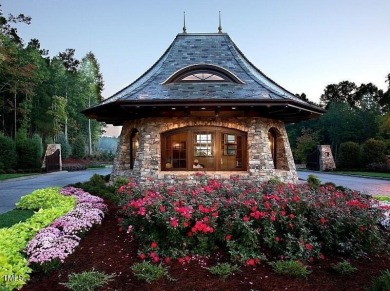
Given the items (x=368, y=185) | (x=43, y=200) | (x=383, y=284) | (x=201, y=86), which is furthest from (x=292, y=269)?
(x=368, y=185)

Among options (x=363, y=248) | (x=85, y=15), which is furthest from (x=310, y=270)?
(x=85, y=15)

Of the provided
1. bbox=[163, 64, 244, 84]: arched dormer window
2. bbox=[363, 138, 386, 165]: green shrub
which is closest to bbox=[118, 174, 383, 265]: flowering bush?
bbox=[163, 64, 244, 84]: arched dormer window

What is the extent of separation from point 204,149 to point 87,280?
7.46 meters

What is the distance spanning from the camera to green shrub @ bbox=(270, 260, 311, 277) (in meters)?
4.06

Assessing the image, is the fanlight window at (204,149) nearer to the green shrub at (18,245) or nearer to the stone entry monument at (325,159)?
the green shrub at (18,245)

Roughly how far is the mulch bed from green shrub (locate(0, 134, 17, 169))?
21811mm

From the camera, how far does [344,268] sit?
4.23 m

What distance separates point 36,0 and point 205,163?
12.4 meters

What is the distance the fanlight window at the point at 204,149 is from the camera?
10805mm

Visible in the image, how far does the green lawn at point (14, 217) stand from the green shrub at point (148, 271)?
3.70 m

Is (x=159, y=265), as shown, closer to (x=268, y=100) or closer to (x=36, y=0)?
(x=268, y=100)

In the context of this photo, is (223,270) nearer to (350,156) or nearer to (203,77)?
(203,77)

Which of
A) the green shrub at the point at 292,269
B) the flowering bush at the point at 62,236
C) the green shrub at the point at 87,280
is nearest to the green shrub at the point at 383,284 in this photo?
the green shrub at the point at 292,269

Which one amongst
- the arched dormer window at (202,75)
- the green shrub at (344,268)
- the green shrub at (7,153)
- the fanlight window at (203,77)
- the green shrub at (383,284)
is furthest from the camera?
the green shrub at (7,153)
